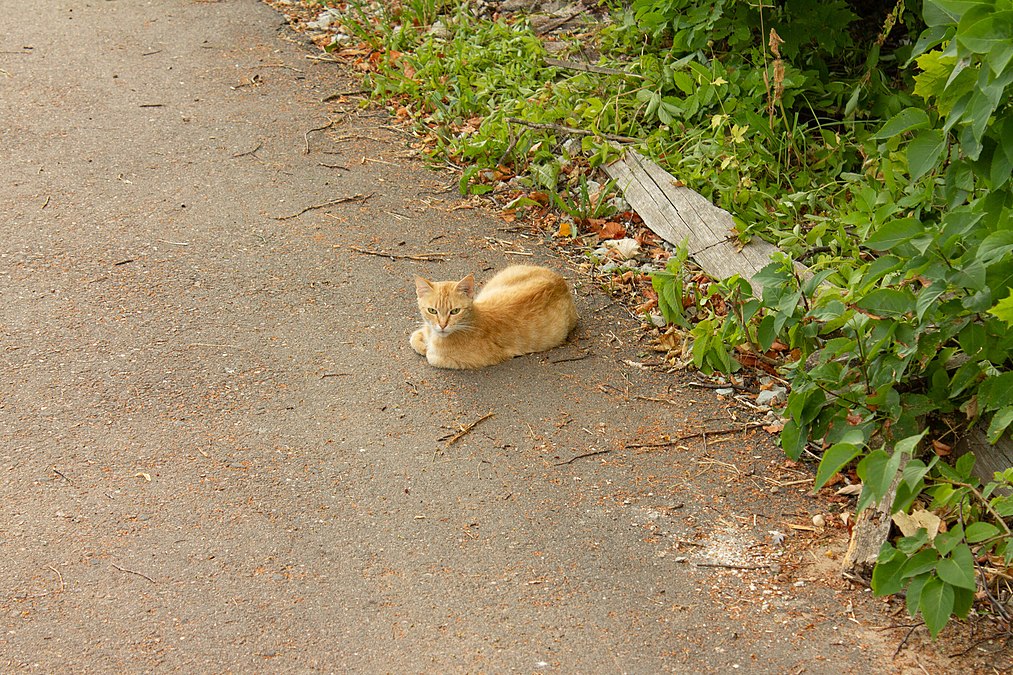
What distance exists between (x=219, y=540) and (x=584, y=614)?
1559 millimetres

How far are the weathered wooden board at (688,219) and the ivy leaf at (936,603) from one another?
2.47 meters

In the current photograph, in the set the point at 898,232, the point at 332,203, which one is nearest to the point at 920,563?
the point at 898,232

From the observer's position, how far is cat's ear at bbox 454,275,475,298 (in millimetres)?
5324

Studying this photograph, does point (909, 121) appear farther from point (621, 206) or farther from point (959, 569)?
point (621, 206)

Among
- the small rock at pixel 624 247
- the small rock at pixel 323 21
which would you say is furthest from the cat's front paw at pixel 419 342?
the small rock at pixel 323 21

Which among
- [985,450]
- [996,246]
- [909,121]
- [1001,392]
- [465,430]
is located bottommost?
[465,430]

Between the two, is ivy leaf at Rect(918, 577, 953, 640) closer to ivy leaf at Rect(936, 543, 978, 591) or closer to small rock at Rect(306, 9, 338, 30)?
ivy leaf at Rect(936, 543, 978, 591)

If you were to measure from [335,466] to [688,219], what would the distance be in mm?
2917

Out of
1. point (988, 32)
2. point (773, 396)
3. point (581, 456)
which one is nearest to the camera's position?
point (988, 32)

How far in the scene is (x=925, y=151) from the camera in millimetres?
3871

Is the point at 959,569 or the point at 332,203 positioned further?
the point at 332,203

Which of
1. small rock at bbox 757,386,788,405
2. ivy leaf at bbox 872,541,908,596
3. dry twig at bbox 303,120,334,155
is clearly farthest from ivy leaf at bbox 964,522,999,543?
dry twig at bbox 303,120,334,155

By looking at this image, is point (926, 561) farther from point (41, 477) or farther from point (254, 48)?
point (254, 48)

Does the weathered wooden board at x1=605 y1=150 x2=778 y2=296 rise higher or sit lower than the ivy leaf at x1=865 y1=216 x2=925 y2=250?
lower
